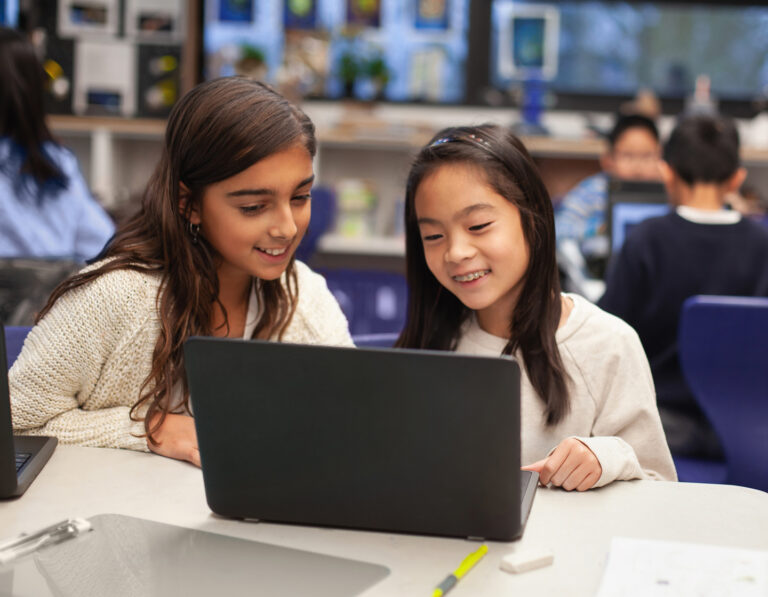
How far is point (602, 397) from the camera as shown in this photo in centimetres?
145

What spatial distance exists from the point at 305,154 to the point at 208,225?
0.18m

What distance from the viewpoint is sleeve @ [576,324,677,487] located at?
4.51ft

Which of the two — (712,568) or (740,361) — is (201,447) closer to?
(712,568)

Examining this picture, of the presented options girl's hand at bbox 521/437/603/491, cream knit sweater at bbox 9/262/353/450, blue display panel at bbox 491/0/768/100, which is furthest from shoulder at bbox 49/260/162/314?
blue display panel at bbox 491/0/768/100

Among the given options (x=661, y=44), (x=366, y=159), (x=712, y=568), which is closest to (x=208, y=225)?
(x=712, y=568)

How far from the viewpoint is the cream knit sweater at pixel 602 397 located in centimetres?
139

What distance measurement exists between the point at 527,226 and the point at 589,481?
1.58 ft

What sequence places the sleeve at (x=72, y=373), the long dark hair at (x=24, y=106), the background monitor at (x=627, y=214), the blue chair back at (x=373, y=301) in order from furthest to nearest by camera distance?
the blue chair back at (x=373, y=301), the background monitor at (x=627, y=214), the long dark hair at (x=24, y=106), the sleeve at (x=72, y=373)

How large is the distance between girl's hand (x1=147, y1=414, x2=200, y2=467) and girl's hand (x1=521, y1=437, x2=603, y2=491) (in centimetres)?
42

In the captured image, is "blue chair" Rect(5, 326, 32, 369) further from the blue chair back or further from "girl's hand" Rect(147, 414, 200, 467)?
the blue chair back

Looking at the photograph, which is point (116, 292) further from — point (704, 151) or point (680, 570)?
point (704, 151)

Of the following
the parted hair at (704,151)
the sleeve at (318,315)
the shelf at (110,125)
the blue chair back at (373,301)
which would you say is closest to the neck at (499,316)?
the sleeve at (318,315)

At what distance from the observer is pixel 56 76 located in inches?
170

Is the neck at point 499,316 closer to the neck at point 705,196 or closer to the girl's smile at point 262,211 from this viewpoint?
the girl's smile at point 262,211
